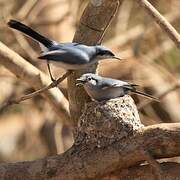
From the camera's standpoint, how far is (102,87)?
2854mm

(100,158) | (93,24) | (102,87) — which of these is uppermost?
(93,24)

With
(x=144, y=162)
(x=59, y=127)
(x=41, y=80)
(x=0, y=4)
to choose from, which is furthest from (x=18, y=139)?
(x=144, y=162)

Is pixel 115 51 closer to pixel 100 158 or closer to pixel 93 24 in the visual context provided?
pixel 93 24

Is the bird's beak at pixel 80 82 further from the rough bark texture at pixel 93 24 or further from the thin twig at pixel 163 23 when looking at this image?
the thin twig at pixel 163 23

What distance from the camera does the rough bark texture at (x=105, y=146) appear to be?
9.16 feet

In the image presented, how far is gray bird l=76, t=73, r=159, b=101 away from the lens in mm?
2814

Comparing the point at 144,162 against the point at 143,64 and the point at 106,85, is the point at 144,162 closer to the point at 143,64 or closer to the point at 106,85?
the point at 106,85

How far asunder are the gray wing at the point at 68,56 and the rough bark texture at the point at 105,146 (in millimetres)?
487

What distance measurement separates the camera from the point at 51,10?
17.3 feet

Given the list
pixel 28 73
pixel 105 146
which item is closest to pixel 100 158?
pixel 105 146

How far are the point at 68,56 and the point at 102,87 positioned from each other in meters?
0.39

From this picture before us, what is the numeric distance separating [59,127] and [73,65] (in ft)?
9.65

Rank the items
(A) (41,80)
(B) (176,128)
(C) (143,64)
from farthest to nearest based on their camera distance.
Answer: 1. (C) (143,64)
2. (A) (41,80)
3. (B) (176,128)

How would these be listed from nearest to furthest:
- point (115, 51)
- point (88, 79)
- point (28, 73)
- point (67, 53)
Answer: point (67, 53), point (88, 79), point (28, 73), point (115, 51)
